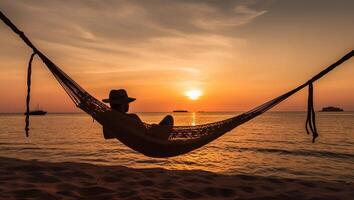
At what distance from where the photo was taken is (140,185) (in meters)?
5.12

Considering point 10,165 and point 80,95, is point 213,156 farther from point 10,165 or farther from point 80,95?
point 80,95

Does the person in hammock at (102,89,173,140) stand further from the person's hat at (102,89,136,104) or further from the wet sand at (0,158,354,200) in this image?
the wet sand at (0,158,354,200)

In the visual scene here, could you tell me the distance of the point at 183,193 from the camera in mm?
4711

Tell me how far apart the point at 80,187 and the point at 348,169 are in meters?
9.63

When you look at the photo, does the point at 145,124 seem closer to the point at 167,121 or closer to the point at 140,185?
the point at 167,121

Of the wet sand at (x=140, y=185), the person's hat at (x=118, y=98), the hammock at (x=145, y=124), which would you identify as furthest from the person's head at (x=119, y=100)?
→ the wet sand at (x=140, y=185)

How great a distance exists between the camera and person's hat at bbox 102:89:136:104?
4699 mm

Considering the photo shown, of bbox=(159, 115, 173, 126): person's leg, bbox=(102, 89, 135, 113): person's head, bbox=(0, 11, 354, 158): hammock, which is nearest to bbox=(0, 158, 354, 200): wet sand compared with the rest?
bbox=(0, 11, 354, 158): hammock

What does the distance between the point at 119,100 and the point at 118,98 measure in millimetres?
57

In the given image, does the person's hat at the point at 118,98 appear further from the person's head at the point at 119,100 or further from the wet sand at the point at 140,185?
the wet sand at the point at 140,185

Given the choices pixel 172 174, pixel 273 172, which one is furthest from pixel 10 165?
pixel 273 172

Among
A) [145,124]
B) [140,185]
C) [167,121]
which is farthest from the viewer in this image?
[140,185]

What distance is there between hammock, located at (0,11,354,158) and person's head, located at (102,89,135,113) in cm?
41

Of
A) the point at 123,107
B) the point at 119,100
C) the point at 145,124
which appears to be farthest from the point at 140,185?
the point at 119,100
